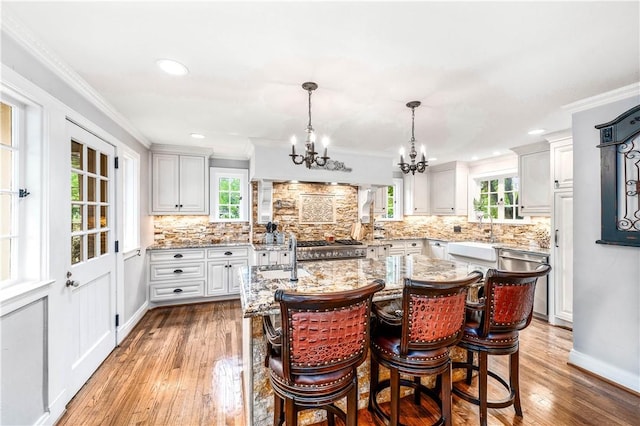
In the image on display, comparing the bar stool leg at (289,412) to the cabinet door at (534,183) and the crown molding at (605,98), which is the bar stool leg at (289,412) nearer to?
the crown molding at (605,98)

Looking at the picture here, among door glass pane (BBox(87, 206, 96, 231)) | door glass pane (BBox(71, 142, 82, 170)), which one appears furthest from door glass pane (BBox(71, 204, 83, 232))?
door glass pane (BBox(71, 142, 82, 170))

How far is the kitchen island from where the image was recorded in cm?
170

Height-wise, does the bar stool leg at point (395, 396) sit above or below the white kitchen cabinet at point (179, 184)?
below

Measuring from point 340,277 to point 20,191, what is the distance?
2.14 m

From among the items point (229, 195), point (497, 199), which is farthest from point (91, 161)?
point (497, 199)

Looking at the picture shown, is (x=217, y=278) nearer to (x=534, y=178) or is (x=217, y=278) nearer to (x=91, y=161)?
(x=91, y=161)

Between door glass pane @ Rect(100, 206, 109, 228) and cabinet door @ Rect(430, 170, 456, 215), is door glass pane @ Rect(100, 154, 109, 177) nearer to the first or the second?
door glass pane @ Rect(100, 206, 109, 228)

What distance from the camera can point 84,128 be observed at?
2316mm

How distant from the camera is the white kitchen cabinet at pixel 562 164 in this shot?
3.33 meters

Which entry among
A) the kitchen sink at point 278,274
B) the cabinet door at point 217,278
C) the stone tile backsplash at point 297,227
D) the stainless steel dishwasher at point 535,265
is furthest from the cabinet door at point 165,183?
the stainless steel dishwasher at point 535,265

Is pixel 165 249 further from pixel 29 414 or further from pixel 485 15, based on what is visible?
pixel 485 15

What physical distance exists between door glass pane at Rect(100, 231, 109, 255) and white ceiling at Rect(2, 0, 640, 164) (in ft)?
4.07

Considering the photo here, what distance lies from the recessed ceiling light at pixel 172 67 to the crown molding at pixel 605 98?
3269 mm

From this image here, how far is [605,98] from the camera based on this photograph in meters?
2.34
